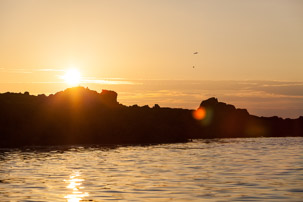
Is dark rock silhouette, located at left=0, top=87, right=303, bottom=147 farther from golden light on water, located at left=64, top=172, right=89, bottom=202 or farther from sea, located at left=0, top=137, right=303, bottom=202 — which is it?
golden light on water, located at left=64, top=172, right=89, bottom=202

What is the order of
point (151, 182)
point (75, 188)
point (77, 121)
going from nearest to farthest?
point (75, 188), point (151, 182), point (77, 121)

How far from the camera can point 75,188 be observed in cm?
3538

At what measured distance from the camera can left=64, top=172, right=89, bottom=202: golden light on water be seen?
3061 cm

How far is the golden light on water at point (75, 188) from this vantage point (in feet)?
100

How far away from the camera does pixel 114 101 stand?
16825 centimetres

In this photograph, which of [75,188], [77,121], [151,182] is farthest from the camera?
[77,121]

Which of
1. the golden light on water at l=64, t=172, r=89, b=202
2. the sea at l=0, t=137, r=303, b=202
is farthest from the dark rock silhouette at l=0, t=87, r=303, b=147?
the golden light on water at l=64, t=172, r=89, b=202

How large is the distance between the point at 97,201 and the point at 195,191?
690 cm

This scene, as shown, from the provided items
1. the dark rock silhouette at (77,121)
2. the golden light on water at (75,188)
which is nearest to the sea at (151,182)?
the golden light on water at (75,188)

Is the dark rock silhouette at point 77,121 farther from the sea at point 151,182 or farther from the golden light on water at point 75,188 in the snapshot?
the golden light on water at point 75,188

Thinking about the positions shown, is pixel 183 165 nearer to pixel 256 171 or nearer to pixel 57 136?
pixel 256 171

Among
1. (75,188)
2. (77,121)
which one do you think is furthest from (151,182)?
(77,121)

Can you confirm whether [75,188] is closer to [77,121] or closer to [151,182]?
[151,182]

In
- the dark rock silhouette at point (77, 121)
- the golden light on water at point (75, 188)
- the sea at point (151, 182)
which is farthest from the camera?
the dark rock silhouette at point (77, 121)
